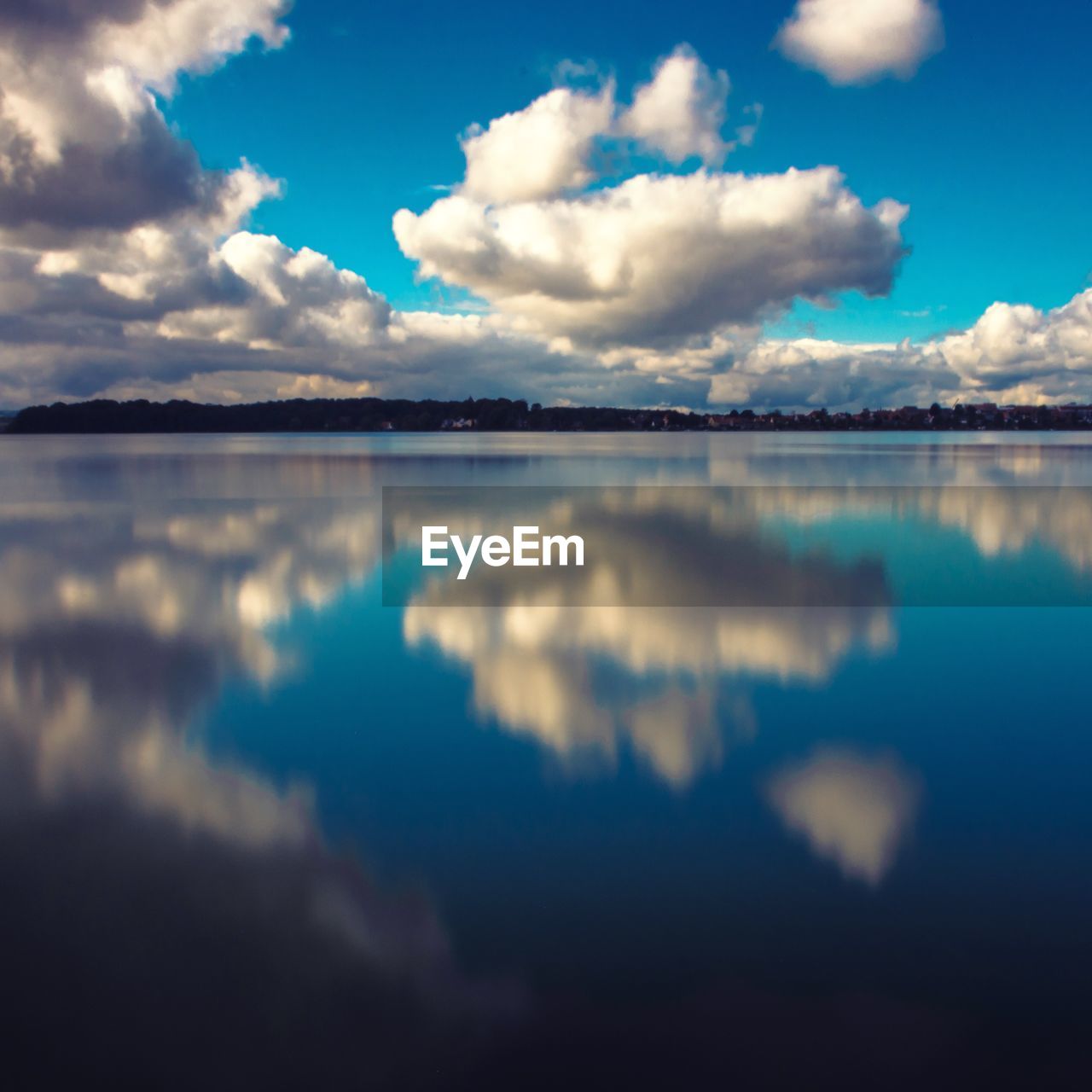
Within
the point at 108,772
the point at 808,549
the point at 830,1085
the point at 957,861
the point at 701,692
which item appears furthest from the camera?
the point at 808,549

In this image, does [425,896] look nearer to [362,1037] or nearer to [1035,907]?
[362,1037]

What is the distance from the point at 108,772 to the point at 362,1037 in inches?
139

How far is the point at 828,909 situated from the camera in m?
4.55

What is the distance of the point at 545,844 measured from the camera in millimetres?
5230

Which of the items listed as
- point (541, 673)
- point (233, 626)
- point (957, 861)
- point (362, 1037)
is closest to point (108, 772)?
point (362, 1037)

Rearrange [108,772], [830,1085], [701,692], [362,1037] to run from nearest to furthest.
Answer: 1. [830,1085]
2. [362,1037]
3. [108,772]
4. [701,692]

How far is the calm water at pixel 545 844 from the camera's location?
144 inches

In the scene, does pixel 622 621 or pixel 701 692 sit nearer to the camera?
pixel 701 692

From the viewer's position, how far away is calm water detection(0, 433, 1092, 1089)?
12.0ft

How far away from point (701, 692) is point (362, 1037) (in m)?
4.97

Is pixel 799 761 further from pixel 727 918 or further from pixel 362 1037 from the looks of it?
pixel 362 1037

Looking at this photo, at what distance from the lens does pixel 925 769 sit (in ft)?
20.7

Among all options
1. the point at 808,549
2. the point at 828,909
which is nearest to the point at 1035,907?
the point at 828,909

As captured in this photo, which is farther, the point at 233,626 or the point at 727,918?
the point at 233,626
